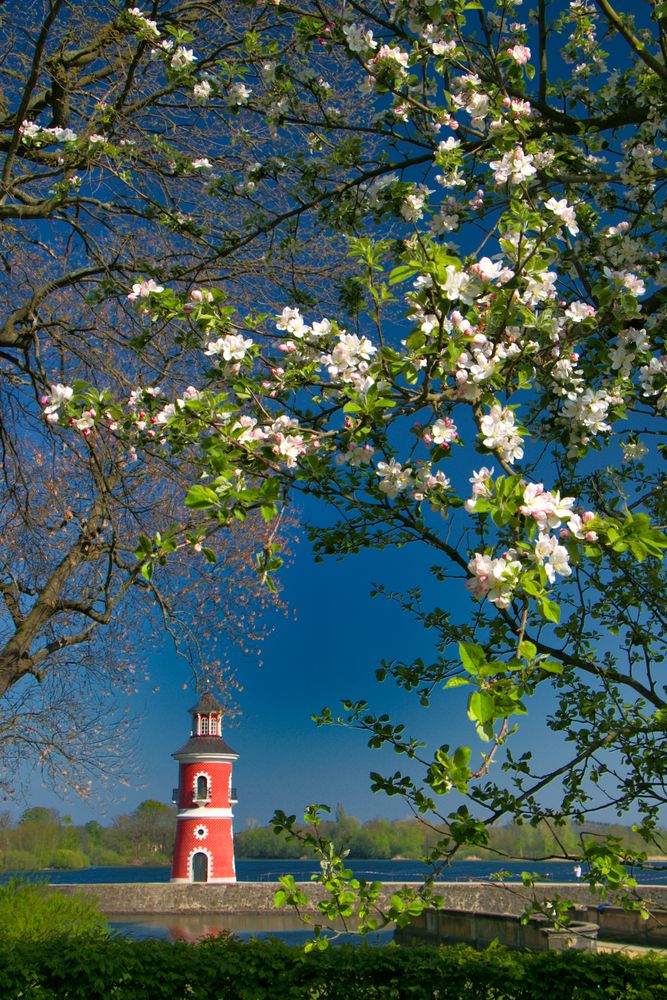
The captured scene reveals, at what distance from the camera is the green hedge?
5.62 meters

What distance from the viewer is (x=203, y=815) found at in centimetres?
3047

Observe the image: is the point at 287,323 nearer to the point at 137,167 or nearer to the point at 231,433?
the point at 231,433

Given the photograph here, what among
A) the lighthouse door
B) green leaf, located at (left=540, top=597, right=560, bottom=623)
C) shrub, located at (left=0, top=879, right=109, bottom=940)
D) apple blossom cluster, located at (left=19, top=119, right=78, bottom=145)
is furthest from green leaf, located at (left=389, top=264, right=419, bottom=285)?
the lighthouse door

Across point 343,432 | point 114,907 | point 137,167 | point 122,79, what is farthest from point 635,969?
point 114,907

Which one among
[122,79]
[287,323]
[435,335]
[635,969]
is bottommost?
[635,969]

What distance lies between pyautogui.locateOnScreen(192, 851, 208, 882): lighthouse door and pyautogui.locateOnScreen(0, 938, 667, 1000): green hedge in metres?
26.4

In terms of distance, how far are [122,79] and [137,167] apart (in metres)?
0.69

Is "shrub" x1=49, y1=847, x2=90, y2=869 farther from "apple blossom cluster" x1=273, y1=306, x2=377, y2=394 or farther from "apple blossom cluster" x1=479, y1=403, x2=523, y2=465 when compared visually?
"apple blossom cluster" x1=479, y1=403, x2=523, y2=465

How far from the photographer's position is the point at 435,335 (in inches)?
85.5

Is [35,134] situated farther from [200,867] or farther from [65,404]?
[200,867]

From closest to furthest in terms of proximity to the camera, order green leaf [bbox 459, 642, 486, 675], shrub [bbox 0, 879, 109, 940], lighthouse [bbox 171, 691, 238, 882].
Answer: green leaf [bbox 459, 642, 486, 675] → shrub [bbox 0, 879, 109, 940] → lighthouse [bbox 171, 691, 238, 882]

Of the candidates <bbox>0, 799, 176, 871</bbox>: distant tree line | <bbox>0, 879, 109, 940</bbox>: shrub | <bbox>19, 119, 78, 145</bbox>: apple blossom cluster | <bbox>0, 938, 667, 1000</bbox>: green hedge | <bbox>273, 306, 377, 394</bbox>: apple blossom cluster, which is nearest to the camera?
<bbox>273, 306, 377, 394</bbox>: apple blossom cluster

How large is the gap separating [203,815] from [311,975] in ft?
86.9

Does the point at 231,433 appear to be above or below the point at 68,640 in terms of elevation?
below
